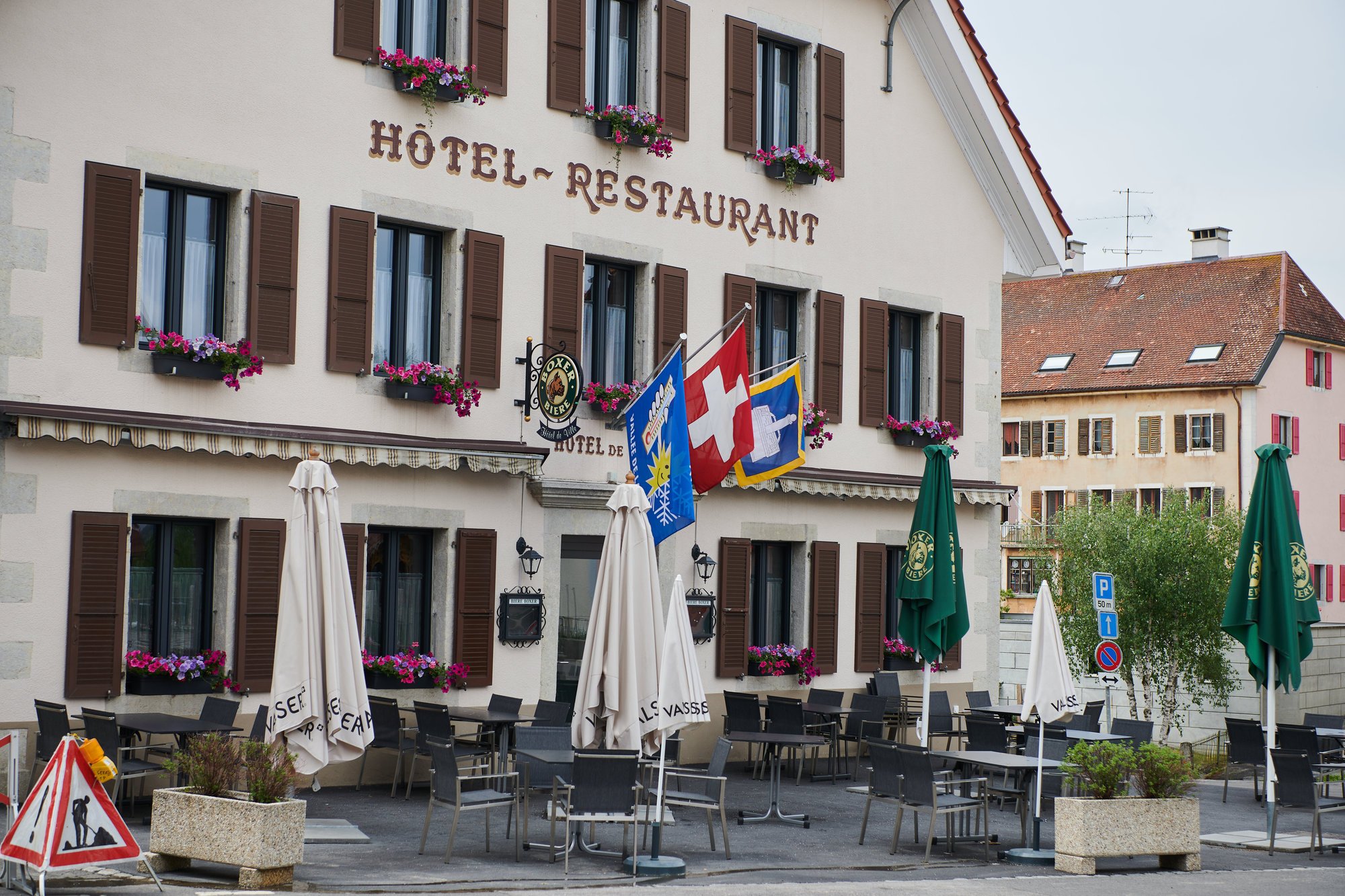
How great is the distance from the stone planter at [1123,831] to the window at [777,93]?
31.8 feet

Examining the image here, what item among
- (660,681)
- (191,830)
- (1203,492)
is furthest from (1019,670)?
(191,830)

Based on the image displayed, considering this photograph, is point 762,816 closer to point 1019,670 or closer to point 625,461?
point 625,461

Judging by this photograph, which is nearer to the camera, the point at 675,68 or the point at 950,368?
the point at 675,68

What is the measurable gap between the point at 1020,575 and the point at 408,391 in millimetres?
38001

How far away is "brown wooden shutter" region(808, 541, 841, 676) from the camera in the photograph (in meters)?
18.8

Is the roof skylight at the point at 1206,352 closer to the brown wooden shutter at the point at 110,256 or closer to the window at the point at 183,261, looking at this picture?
the window at the point at 183,261

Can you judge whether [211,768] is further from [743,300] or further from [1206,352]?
[1206,352]

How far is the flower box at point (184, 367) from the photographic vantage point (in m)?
13.5

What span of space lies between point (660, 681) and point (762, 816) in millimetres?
3352

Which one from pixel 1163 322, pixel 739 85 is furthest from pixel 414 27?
pixel 1163 322


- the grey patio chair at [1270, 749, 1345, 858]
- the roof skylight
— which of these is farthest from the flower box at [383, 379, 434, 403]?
the roof skylight

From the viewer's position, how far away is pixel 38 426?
41.6 feet

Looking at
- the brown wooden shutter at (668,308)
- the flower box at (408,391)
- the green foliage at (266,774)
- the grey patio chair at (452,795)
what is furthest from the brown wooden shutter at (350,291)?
the green foliage at (266,774)

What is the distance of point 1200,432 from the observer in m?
46.8
